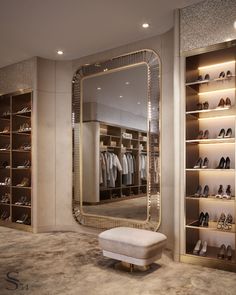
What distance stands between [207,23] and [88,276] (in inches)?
122

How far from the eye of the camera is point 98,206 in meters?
5.06

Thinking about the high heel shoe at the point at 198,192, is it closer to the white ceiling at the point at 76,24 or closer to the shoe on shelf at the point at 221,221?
the shoe on shelf at the point at 221,221

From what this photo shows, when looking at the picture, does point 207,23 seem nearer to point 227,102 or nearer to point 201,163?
point 227,102

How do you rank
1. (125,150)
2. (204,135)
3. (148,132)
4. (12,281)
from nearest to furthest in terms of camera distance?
(12,281), (204,135), (148,132), (125,150)

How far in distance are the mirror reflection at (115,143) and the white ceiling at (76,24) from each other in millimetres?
519

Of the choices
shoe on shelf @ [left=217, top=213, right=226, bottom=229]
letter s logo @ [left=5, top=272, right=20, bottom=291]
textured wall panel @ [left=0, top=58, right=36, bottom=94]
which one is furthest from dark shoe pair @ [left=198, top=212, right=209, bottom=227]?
textured wall panel @ [left=0, top=58, right=36, bottom=94]

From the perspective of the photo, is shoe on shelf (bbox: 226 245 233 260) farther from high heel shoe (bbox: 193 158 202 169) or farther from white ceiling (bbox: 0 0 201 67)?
white ceiling (bbox: 0 0 201 67)

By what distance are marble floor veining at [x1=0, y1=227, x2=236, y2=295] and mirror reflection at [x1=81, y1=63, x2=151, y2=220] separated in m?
0.88

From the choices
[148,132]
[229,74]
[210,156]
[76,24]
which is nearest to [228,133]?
[210,156]

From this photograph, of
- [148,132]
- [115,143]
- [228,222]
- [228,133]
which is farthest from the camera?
[115,143]

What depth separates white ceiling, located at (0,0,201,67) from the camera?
11.8 ft

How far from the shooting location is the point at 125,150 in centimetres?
474

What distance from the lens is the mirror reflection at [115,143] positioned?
4.53m

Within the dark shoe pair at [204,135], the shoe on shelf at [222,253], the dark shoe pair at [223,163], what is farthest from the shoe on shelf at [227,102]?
the shoe on shelf at [222,253]
